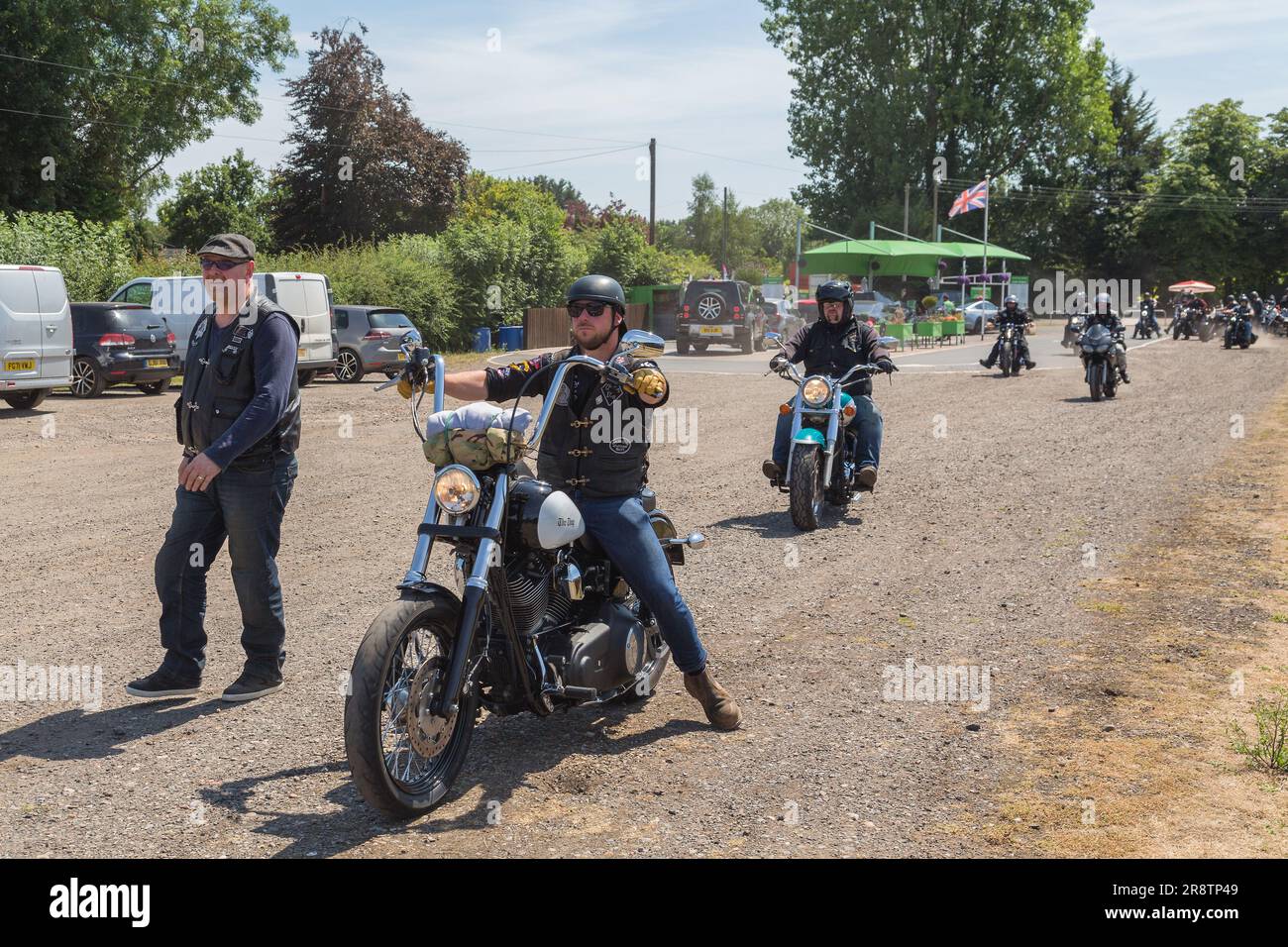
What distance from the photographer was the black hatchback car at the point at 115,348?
1980 centimetres

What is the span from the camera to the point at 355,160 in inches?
1662

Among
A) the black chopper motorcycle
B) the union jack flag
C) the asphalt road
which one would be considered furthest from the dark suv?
the black chopper motorcycle

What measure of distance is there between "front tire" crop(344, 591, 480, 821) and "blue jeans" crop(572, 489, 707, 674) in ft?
2.44

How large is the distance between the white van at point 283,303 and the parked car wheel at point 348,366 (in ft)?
0.58

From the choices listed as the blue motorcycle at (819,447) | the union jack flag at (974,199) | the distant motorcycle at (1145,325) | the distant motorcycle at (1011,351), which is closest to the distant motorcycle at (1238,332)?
the distant motorcycle at (1145,325)

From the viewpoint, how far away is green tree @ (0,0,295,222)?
36.1 m

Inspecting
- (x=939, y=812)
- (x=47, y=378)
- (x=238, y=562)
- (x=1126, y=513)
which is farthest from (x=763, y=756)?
(x=47, y=378)

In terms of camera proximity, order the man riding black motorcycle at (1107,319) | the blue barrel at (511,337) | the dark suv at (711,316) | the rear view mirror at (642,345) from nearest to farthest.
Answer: the rear view mirror at (642,345) < the man riding black motorcycle at (1107,319) < the dark suv at (711,316) < the blue barrel at (511,337)

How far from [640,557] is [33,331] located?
15.0 meters

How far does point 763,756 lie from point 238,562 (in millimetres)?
2349

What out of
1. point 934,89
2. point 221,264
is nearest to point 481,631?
point 221,264

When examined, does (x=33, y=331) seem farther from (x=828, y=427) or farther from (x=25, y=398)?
(x=828, y=427)

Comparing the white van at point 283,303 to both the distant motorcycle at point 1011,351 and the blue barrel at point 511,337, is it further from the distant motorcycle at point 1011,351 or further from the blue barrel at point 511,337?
the distant motorcycle at point 1011,351

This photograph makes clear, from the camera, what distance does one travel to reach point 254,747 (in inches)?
191
